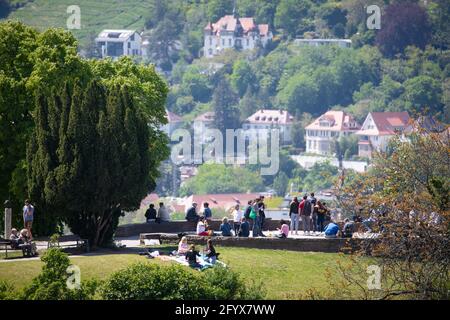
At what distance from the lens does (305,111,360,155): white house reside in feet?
608

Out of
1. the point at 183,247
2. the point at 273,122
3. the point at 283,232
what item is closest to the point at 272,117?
the point at 273,122

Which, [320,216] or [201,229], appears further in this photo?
[320,216]

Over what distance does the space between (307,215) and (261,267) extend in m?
5.08

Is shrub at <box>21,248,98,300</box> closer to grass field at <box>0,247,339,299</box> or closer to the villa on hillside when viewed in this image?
grass field at <box>0,247,339,299</box>

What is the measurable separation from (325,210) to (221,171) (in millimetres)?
134685

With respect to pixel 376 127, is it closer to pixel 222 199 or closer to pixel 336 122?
pixel 336 122

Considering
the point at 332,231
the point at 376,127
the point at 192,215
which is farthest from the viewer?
the point at 376,127

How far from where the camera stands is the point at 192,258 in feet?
108

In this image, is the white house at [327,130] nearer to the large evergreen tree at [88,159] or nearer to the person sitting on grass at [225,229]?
the person sitting on grass at [225,229]

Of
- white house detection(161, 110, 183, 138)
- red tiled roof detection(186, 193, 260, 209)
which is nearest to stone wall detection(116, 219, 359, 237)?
red tiled roof detection(186, 193, 260, 209)

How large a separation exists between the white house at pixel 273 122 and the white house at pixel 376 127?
13.2m

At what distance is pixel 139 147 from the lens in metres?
36.3

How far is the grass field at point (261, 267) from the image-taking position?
104ft
